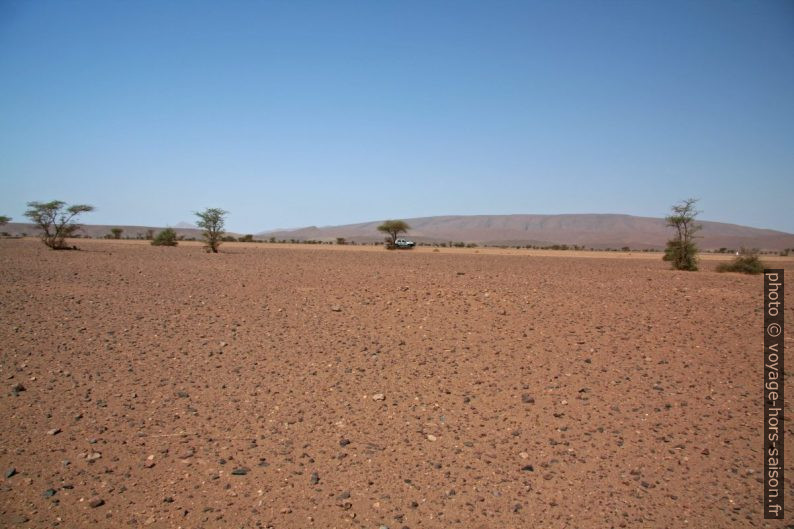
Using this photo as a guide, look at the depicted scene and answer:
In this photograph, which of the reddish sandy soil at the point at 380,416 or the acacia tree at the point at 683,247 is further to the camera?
the acacia tree at the point at 683,247

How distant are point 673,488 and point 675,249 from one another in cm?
2769

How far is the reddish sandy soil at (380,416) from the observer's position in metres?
4.31

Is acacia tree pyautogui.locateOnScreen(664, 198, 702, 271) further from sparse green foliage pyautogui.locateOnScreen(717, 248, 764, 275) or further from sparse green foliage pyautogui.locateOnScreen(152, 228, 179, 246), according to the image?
sparse green foliage pyautogui.locateOnScreen(152, 228, 179, 246)

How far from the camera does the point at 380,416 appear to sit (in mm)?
5875

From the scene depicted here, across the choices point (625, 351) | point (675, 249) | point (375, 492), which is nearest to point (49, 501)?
point (375, 492)

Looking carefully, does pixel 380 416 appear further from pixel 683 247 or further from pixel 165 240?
pixel 165 240

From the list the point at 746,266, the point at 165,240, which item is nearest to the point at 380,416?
the point at 746,266

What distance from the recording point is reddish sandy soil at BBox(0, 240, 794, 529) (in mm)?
4309

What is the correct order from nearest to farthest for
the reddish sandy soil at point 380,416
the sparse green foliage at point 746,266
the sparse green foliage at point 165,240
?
1. the reddish sandy soil at point 380,416
2. the sparse green foliage at point 746,266
3. the sparse green foliage at point 165,240

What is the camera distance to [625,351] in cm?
806

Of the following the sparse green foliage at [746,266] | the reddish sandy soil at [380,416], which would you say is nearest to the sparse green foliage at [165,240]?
the reddish sandy soil at [380,416]

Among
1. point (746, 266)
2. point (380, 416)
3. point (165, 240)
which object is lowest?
point (380, 416)

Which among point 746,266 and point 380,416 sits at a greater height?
point 746,266

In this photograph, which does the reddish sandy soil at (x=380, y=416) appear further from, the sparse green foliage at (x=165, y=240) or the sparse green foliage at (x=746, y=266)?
the sparse green foliage at (x=165, y=240)
